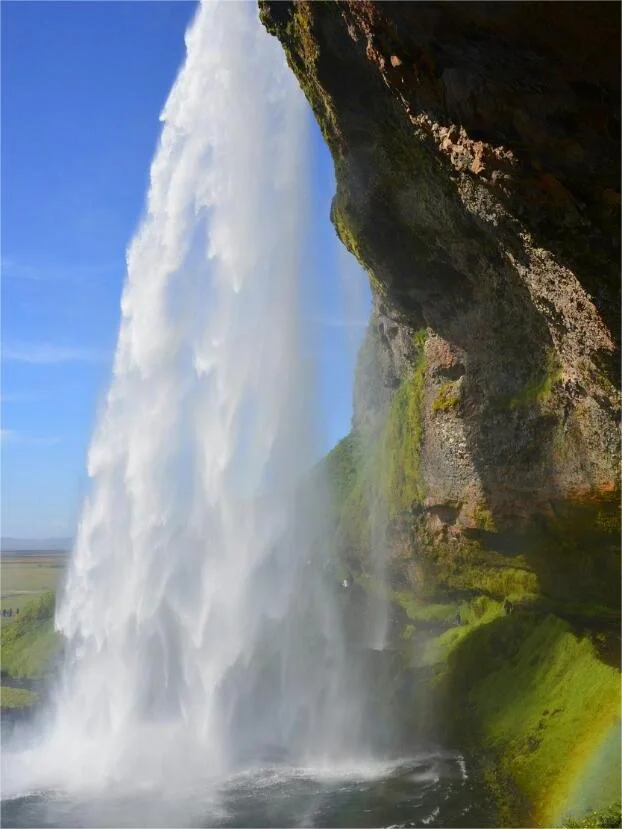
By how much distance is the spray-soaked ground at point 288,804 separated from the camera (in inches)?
559

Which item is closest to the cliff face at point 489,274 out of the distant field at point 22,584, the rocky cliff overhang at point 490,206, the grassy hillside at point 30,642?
the rocky cliff overhang at point 490,206

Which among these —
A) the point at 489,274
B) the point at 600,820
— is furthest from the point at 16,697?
the point at 489,274

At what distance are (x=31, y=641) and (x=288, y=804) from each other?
25.1 metres

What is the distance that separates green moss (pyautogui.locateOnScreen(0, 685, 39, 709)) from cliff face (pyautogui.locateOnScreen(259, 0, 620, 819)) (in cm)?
1484

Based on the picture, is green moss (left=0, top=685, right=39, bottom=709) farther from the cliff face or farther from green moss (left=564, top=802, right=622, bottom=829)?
green moss (left=564, top=802, right=622, bottom=829)

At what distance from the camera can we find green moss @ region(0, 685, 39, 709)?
85.4ft

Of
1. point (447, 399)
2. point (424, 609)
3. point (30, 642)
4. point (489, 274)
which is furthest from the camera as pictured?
point (30, 642)

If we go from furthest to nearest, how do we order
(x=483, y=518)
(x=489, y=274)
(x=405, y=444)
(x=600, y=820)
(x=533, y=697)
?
(x=405, y=444) → (x=533, y=697) → (x=483, y=518) → (x=489, y=274) → (x=600, y=820)

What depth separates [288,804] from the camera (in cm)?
1516

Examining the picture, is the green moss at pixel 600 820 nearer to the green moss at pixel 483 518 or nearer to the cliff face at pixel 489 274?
the cliff face at pixel 489 274

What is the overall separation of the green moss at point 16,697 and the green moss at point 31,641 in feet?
8.58

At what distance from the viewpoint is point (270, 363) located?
22.5m

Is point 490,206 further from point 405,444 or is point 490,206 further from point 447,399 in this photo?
point 405,444

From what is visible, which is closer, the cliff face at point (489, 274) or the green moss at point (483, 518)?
the cliff face at point (489, 274)
